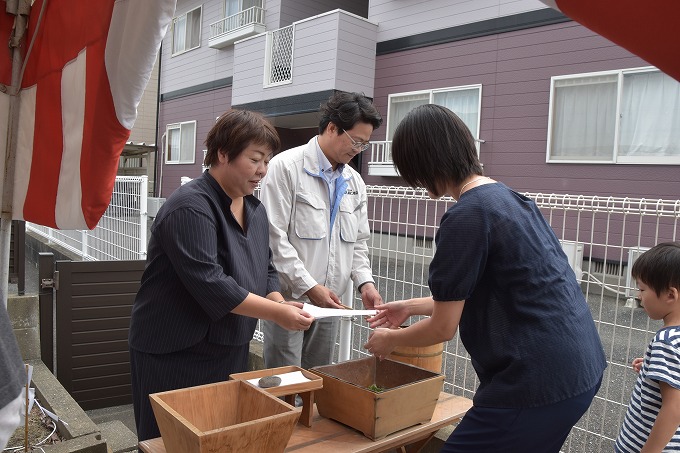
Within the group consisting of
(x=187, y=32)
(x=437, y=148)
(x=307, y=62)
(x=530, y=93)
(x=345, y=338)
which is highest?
(x=187, y=32)

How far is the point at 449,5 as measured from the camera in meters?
9.71

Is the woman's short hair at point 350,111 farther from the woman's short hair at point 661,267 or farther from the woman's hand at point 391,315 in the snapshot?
the woman's short hair at point 661,267

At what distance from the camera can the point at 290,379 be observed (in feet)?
6.23

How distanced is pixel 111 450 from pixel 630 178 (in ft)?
23.7

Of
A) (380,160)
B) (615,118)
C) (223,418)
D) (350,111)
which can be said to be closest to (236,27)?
(380,160)

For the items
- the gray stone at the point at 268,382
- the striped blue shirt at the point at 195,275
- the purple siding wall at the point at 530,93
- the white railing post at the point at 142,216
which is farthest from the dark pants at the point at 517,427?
the purple siding wall at the point at 530,93

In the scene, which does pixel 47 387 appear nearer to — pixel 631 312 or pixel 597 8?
pixel 631 312

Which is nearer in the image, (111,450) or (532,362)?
(532,362)

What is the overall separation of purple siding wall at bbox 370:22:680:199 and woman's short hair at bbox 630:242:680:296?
6.06 m

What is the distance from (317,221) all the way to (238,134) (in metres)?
0.94

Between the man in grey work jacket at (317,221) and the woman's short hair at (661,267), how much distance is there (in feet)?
4.15

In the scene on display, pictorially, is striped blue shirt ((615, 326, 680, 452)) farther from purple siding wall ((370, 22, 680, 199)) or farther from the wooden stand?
purple siding wall ((370, 22, 680, 199))

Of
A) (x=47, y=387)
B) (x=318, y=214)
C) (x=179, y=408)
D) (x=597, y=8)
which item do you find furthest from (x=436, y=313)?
(x=47, y=387)

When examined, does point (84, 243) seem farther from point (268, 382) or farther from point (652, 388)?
point (652, 388)
